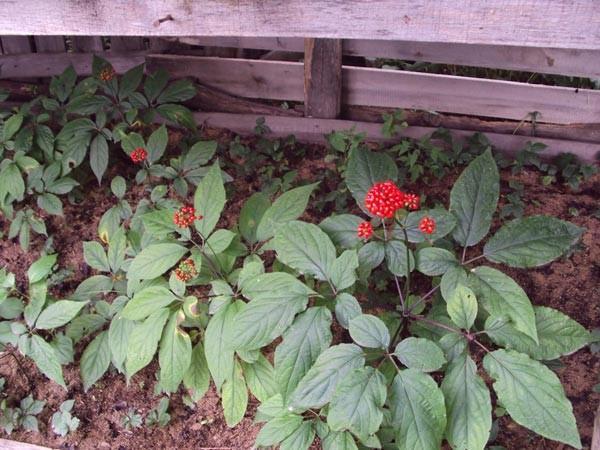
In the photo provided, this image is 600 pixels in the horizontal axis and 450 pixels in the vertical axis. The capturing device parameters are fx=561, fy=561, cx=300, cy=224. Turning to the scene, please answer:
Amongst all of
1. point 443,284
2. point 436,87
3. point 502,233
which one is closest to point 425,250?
point 443,284

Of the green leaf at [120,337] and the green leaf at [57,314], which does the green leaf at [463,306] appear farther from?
the green leaf at [57,314]

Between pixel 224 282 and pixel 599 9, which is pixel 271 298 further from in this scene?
pixel 599 9

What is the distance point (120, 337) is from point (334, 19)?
143 cm

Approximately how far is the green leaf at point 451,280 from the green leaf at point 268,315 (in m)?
0.39

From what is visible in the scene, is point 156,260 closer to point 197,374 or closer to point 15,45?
point 197,374

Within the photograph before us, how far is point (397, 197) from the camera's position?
1511 mm

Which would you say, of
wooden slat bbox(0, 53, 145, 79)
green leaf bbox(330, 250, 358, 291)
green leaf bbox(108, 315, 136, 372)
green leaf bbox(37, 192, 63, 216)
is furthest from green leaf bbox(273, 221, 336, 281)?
wooden slat bbox(0, 53, 145, 79)

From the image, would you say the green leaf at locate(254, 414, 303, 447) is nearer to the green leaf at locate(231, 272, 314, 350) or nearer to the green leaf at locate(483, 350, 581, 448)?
the green leaf at locate(231, 272, 314, 350)

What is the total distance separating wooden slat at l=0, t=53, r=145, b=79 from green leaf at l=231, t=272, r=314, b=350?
1.93 metres

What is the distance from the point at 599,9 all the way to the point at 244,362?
152 cm

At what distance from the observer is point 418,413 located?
5.03 feet

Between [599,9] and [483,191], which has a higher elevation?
[599,9]

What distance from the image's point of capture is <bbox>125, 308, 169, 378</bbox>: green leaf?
1926mm

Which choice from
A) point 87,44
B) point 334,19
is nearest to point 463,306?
point 334,19
